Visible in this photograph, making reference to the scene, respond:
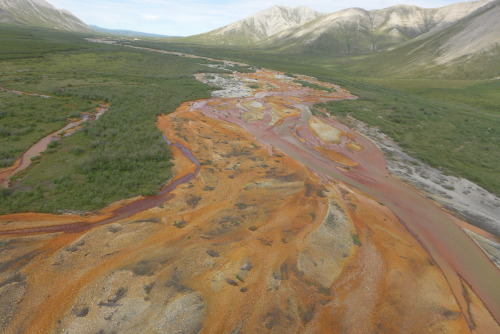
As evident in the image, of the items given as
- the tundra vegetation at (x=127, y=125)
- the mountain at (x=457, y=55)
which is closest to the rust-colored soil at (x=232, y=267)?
the tundra vegetation at (x=127, y=125)

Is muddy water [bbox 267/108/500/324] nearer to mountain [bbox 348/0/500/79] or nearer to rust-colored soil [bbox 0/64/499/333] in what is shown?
rust-colored soil [bbox 0/64/499/333]

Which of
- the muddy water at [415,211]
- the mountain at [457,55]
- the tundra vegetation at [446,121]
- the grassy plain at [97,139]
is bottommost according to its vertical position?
the grassy plain at [97,139]

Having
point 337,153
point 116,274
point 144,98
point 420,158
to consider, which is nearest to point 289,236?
point 116,274

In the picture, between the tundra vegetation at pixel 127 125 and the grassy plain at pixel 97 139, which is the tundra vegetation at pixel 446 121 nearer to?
the tundra vegetation at pixel 127 125

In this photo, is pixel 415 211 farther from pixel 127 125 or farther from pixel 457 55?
pixel 457 55

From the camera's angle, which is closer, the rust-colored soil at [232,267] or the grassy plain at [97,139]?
the rust-colored soil at [232,267]

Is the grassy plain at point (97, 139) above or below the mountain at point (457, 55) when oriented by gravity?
below
